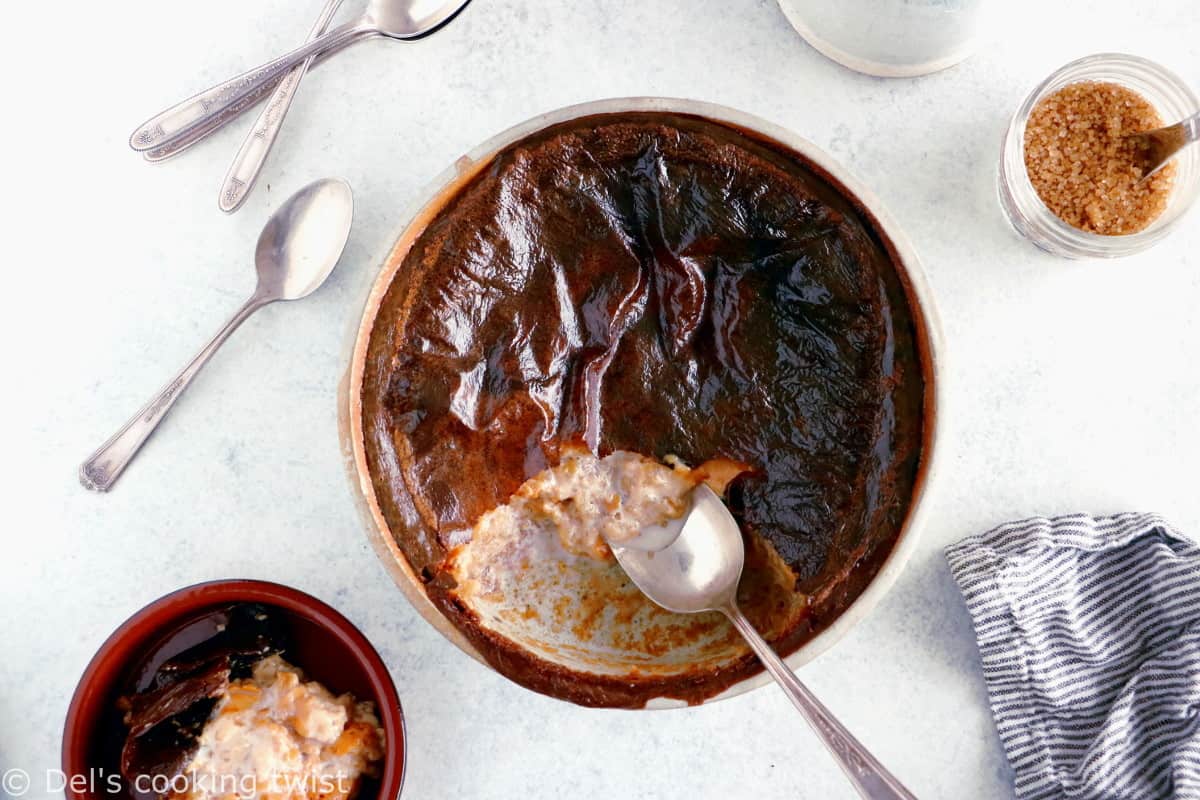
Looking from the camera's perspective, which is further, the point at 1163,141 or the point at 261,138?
the point at 261,138

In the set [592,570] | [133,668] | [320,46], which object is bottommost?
[592,570]

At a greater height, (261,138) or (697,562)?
(261,138)

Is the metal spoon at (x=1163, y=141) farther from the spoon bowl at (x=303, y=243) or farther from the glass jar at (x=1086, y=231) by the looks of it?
the spoon bowl at (x=303, y=243)

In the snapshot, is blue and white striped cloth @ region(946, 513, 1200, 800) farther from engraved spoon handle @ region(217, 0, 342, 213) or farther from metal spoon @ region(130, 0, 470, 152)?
engraved spoon handle @ region(217, 0, 342, 213)

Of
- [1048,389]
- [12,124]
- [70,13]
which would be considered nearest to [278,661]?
[12,124]

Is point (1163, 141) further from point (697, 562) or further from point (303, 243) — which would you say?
point (303, 243)

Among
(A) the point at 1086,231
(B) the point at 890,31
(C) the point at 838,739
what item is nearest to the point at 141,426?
(C) the point at 838,739

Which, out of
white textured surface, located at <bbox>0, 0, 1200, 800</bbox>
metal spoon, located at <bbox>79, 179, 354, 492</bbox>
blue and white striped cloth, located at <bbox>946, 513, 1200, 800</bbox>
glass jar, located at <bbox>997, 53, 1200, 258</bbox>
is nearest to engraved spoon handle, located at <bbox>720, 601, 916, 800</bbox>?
white textured surface, located at <bbox>0, 0, 1200, 800</bbox>
